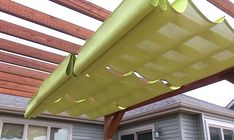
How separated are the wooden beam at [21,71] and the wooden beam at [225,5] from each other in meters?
3.19

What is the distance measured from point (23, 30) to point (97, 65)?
4.75 feet

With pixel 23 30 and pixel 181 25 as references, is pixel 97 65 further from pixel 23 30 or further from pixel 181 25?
pixel 23 30

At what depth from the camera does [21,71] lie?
464cm

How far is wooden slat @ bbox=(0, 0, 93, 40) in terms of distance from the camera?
2975 mm

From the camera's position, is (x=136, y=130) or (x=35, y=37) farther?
(x=136, y=130)

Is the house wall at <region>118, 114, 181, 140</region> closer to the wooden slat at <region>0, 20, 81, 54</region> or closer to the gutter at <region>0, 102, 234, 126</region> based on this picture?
the gutter at <region>0, 102, 234, 126</region>

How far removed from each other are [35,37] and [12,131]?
4214 mm

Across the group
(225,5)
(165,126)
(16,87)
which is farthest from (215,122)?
(225,5)

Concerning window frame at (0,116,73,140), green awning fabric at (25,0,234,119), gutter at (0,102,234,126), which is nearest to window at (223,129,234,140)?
gutter at (0,102,234,126)

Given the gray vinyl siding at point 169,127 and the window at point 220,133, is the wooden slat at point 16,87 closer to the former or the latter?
the gray vinyl siding at point 169,127

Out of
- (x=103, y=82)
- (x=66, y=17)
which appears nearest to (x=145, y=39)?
(x=103, y=82)

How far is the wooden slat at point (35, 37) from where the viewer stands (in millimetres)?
3316

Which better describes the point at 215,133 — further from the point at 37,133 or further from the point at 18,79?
the point at 18,79

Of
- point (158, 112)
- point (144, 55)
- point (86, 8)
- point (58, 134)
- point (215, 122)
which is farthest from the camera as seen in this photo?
point (215, 122)
